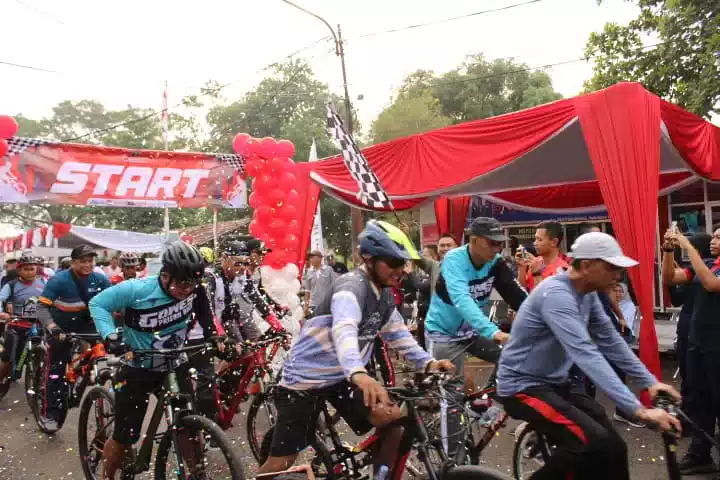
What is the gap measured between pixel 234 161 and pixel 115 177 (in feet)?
7.21

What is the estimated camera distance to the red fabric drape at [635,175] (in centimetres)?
604

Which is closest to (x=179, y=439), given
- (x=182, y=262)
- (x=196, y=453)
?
(x=196, y=453)

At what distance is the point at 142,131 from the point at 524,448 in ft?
104

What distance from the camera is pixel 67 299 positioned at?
240 inches

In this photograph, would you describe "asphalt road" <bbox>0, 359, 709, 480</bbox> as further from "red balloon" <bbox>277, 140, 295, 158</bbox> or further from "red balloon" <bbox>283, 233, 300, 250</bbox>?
"red balloon" <bbox>277, 140, 295, 158</bbox>

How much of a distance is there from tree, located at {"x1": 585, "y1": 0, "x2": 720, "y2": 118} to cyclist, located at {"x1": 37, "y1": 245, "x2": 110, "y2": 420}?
35.6 ft

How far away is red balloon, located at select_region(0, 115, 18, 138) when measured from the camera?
9.19 metres

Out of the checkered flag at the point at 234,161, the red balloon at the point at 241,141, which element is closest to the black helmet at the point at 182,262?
the red balloon at the point at 241,141

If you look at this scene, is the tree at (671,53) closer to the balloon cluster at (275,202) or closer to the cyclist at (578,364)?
the balloon cluster at (275,202)

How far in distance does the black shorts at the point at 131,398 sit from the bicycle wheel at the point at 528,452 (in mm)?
2153

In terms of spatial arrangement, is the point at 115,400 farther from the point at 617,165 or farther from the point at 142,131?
the point at 142,131

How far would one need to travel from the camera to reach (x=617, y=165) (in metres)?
6.36

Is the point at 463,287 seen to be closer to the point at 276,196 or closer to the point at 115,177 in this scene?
the point at 276,196

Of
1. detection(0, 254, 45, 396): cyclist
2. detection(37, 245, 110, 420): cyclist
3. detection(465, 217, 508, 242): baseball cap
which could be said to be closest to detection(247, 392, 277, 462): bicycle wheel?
detection(465, 217, 508, 242): baseball cap
